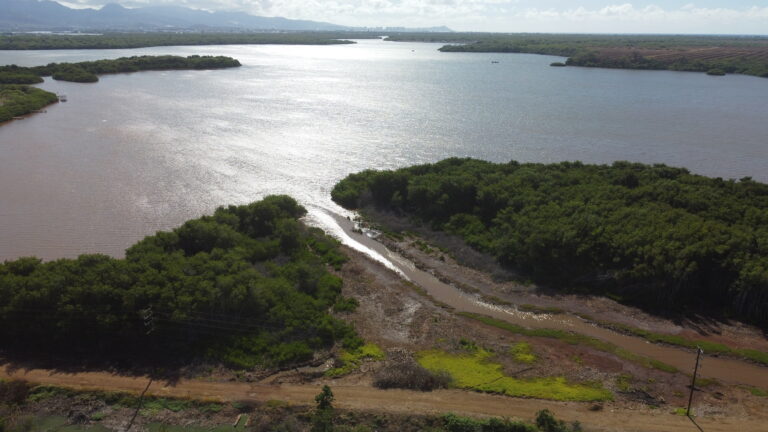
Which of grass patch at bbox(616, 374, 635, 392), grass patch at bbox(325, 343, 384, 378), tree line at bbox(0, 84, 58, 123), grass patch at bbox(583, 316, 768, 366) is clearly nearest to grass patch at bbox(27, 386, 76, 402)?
grass patch at bbox(325, 343, 384, 378)

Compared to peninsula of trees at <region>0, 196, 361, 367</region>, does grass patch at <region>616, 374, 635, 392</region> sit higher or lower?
lower

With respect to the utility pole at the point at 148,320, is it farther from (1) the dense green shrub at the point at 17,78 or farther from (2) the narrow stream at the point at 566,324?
(1) the dense green shrub at the point at 17,78

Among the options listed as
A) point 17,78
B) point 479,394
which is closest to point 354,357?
point 479,394

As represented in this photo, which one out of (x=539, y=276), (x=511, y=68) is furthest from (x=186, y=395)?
(x=511, y=68)

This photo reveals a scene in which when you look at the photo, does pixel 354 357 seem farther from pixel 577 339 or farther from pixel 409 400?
pixel 577 339

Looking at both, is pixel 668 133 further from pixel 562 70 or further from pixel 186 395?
pixel 562 70

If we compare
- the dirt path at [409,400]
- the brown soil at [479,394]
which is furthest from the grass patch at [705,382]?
the dirt path at [409,400]

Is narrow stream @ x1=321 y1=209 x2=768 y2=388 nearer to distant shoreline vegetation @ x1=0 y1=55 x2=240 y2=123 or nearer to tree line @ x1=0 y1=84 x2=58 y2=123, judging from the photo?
tree line @ x1=0 y1=84 x2=58 y2=123
